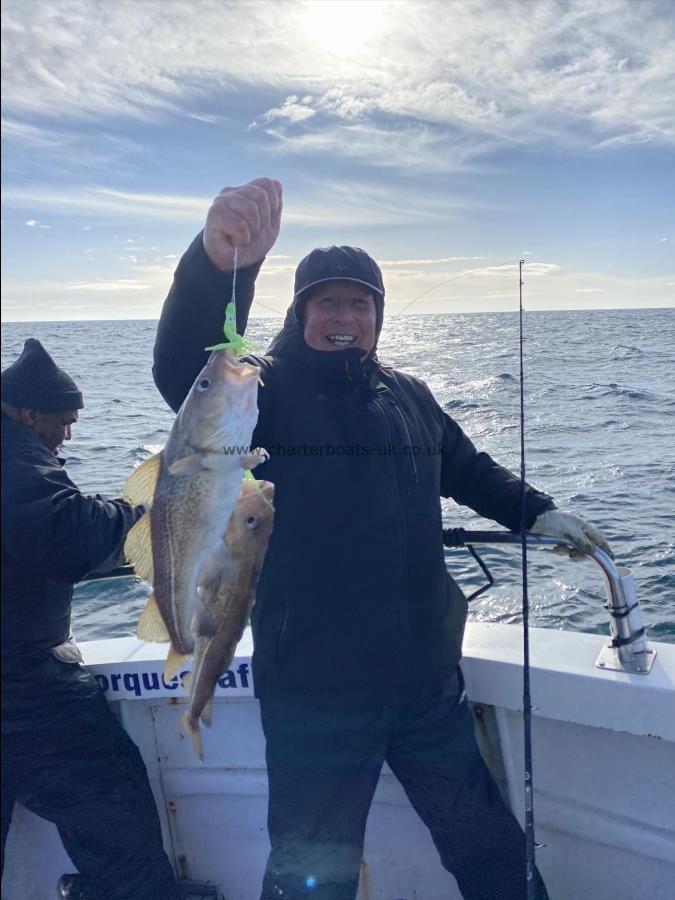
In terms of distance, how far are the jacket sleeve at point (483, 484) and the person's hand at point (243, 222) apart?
1301 millimetres

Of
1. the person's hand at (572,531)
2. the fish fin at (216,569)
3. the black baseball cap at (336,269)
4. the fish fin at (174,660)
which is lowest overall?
the person's hand at (572,531)

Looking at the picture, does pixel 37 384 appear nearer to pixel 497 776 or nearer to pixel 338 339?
pixel 338 339

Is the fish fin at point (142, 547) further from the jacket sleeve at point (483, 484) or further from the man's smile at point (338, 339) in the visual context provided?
the jacket sleeve at point (483, 484)

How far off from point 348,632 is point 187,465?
3.42 ft

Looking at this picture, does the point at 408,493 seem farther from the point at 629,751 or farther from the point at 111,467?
the point at 111,467

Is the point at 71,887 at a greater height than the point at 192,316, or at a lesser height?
lesser

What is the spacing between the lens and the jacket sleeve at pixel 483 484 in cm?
305

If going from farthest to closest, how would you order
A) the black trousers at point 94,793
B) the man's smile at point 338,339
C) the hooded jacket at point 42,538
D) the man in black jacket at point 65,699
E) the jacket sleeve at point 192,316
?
the man's smile at point 338,339
the black trousers at point 94,793
the jacket sleeve at point 192,316
the man in black jacket at point 65,699
the hooded jacket at point 42,538

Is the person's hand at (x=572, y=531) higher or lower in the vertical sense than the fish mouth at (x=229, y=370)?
lower

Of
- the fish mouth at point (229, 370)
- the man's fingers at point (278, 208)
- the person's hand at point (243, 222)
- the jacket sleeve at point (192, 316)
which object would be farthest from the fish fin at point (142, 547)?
the man's fingers at point (278, 208)

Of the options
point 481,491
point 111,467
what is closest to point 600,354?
point 111,467

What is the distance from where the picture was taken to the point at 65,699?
2617 mm

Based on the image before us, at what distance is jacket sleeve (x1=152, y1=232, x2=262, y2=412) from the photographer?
200cm

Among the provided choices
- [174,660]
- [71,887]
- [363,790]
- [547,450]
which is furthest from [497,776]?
[547,450]
